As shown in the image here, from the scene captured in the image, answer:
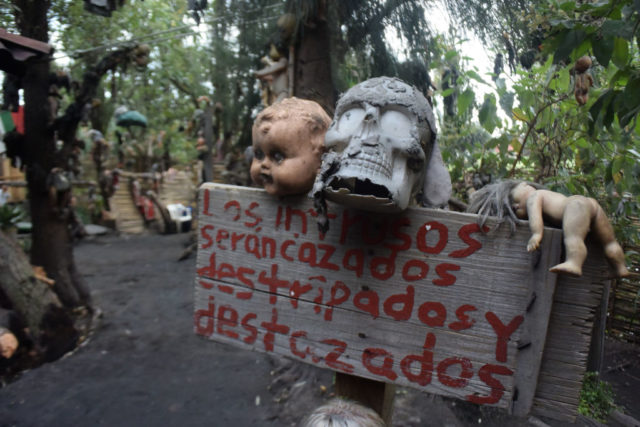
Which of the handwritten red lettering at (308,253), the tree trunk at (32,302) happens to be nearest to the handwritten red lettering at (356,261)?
the handwritten red lettering at (308,253)

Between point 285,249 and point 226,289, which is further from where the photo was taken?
point 226,289

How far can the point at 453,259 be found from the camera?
130 centimetres

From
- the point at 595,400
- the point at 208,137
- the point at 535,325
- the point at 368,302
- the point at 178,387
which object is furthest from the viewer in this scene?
the point at 208,137

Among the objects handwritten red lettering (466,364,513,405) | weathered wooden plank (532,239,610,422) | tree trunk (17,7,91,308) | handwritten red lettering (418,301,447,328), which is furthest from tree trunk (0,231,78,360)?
weathered wooden plank (532,239,610,422)

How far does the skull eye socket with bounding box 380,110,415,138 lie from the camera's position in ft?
4.24

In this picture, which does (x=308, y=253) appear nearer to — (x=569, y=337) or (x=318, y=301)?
(x=318, y=301)

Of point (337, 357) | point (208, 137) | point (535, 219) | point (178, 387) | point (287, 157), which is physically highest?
point (208, 137)

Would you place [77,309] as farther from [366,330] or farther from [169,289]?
[366,330]

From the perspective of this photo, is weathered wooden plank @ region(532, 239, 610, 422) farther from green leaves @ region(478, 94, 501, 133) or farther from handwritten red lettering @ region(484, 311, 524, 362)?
green leaves @ region(478, 94, 501, 133)

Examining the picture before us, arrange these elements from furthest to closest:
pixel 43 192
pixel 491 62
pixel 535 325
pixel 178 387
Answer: pixel 43 192, pixel 178 387, pixel 491 62, pixel 535 325

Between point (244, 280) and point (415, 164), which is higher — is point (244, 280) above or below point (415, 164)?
below

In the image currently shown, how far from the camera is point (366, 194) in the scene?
49.3 inches

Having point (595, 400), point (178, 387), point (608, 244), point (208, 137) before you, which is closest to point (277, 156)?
point (608, 244)

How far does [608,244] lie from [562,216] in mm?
128
